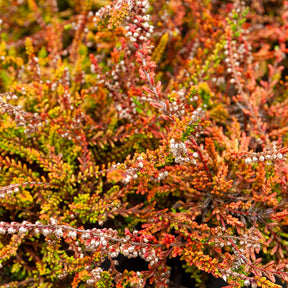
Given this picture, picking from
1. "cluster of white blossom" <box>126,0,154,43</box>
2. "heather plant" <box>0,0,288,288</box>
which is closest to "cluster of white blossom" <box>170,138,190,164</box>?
"heather plant" <box>0,0,288,288</box>

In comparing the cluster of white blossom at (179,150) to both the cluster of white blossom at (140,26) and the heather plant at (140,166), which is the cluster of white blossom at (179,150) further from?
the cluster of white blossom at (140,26)

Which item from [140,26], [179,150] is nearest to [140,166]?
[179,150]

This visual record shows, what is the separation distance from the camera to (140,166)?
3.34 ft

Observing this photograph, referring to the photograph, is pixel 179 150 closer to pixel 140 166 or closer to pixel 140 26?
pixel 140 166

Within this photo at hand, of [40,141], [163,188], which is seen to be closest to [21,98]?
[40,141]

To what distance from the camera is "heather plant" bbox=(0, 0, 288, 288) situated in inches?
41.6

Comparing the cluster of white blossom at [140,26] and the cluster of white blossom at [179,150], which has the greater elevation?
the cluster of white blossom at [140,26]

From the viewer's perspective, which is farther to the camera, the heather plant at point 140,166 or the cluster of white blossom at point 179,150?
the heather plant at point 140,166

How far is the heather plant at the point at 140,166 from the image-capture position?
1.06 metres

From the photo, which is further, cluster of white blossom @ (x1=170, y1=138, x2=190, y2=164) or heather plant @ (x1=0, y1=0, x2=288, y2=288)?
heather plant @ (x1=0, y1=0, x2=288, y2=288)

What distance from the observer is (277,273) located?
1067 mm

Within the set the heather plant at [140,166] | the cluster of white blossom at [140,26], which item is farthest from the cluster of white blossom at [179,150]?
the cluster of white blossom at [140,26]

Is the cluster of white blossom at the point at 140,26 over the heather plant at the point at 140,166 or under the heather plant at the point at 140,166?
over

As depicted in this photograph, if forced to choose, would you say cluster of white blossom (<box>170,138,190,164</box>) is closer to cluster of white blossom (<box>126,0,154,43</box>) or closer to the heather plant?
the heather plant
